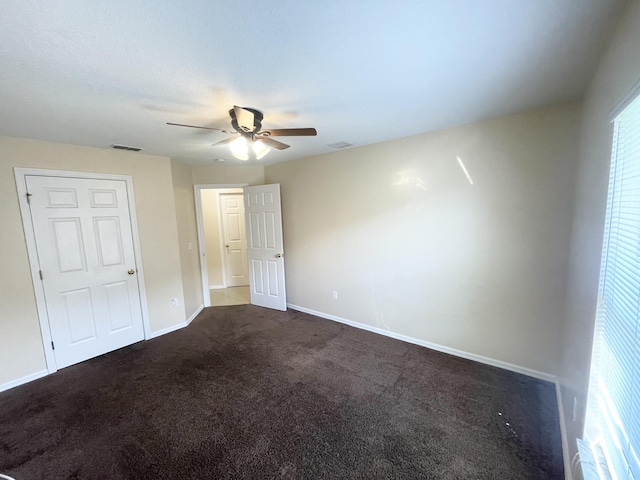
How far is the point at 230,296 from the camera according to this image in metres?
5.05

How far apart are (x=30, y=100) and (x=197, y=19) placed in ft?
4.91

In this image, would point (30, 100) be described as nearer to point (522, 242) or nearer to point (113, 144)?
point (113, 144)

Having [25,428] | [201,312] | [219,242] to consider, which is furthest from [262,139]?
[219,242]

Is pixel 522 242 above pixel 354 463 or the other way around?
above

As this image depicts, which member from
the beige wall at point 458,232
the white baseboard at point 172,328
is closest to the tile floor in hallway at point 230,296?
the white baseboard at point 172,328

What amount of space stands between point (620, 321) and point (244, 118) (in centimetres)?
225

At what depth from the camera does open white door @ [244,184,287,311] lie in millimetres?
4062

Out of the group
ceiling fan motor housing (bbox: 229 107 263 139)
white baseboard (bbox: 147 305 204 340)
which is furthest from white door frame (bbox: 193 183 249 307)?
ceiling fan motor housing (bbox: 229 107 263 139)

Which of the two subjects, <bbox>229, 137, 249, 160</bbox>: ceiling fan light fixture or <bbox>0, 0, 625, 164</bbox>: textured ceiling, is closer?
<bbox>0, 0, 625, 164</bbox>: textured ceiling

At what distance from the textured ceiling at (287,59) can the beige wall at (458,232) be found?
0.40 metres

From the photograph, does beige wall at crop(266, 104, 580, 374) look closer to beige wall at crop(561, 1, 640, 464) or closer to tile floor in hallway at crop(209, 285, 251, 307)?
beige wall at crop(561, 1, 640, 464)

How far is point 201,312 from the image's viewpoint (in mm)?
4242

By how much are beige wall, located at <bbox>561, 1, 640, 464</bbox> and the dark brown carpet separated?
436 millimetres

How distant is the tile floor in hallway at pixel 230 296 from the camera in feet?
15.3
